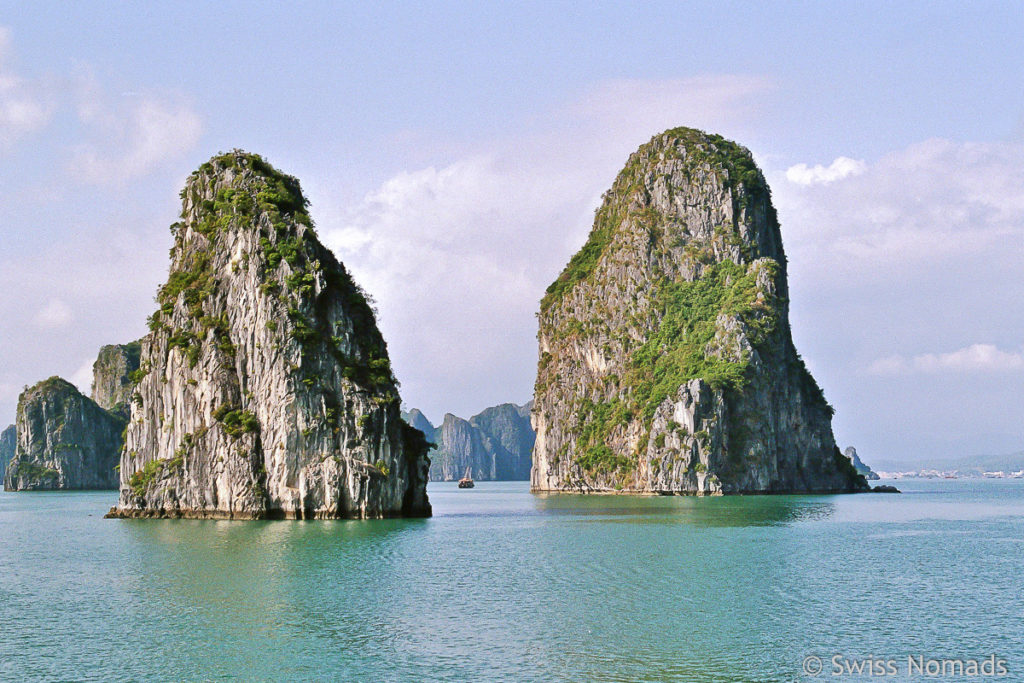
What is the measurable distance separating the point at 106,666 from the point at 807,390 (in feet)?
464

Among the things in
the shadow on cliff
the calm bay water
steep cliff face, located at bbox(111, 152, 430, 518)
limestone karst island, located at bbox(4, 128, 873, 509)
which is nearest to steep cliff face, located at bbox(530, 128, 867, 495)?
limestone karst island, located at bbox(4, 128, 873, 509)

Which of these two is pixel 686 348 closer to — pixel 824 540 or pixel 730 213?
pixel 730 213

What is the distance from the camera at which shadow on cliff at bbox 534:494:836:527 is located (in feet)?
295

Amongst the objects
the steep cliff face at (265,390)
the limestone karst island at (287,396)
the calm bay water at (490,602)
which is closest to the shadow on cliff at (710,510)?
the calm bay water at (490,602)

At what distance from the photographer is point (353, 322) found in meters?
88.2

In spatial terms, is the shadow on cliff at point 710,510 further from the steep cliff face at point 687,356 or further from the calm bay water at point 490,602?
the steep cliff face at point 687,356

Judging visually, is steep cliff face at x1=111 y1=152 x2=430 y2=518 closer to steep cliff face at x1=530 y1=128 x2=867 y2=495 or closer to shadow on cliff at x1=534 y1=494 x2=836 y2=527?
shadow on cliff at x1=534 y1=494 x2=836 y2=527

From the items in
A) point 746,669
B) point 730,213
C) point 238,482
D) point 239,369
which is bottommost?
point 746,669

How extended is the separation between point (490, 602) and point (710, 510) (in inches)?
2505

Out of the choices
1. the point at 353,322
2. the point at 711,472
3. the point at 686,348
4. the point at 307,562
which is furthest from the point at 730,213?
the point at 307,562

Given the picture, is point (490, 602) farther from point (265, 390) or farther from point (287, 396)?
point (265, 390)

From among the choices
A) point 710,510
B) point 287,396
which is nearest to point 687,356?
point 710,510

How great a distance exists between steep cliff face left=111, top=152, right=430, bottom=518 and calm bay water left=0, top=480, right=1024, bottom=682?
16.0ft

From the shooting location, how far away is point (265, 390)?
273 feet
